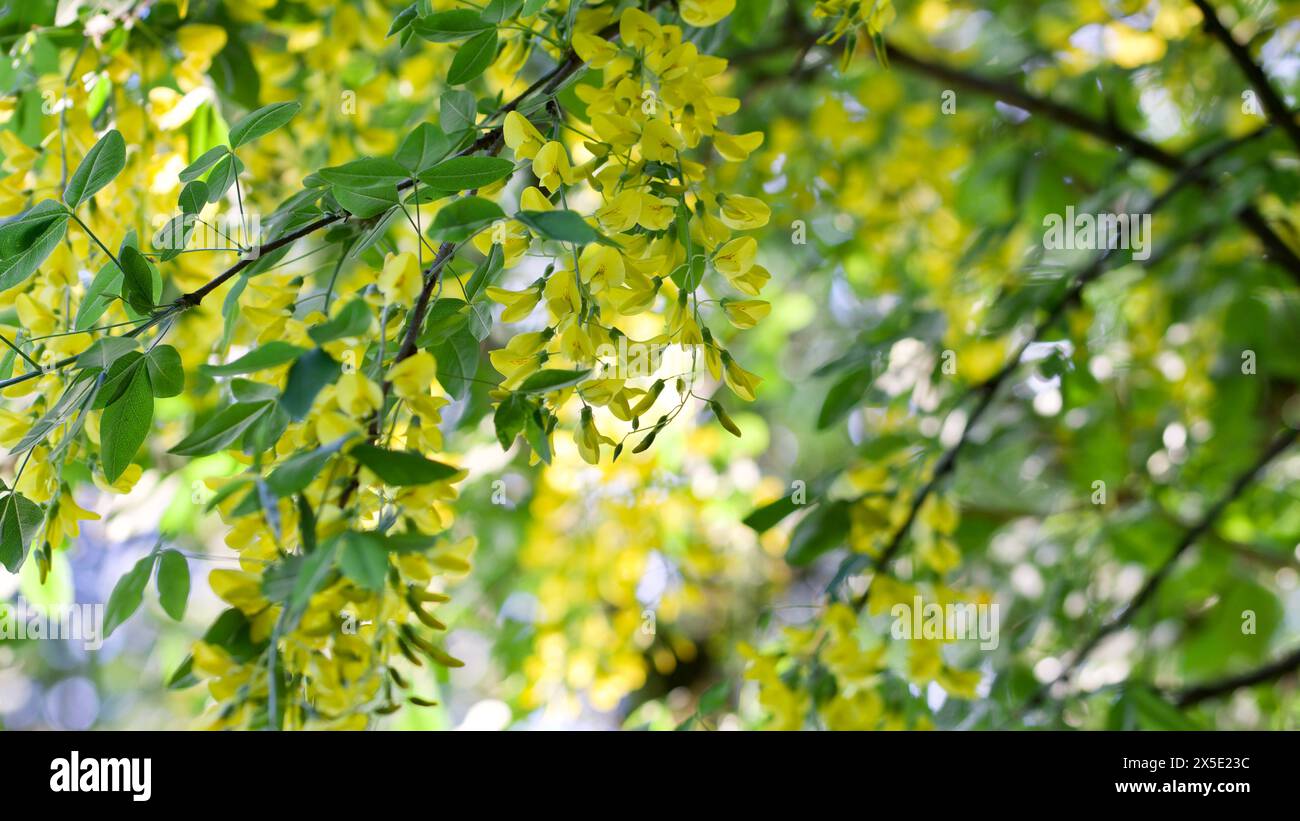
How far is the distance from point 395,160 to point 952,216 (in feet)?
4.17

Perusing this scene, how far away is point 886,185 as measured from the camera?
4.48 ft

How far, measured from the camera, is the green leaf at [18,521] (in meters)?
0.50

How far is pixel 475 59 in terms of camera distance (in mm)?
513

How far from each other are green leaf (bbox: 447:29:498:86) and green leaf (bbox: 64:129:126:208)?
0.59 feet

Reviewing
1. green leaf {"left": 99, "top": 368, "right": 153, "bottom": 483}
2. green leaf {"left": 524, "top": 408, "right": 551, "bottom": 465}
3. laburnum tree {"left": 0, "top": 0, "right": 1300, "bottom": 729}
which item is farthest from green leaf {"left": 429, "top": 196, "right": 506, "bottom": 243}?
green leaf {"left": 99, "top": 368, "right": 153, "bottom": 483}

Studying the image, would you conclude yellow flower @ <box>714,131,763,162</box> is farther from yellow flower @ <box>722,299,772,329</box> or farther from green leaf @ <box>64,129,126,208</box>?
green leaf @ <box>64,129,126,208</box>

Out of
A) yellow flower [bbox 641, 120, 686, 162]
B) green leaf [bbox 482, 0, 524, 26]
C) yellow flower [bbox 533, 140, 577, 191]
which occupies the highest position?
green leaf [bbox 482, 0, 524, 26]

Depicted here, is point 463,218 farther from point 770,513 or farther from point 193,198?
point 770,513

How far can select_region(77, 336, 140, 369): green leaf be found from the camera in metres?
0.46

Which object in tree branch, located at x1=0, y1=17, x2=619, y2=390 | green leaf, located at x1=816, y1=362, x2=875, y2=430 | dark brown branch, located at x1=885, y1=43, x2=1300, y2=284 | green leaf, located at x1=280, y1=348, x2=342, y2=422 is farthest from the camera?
dark brown branch, located at x1=885, y1=43, x2=1300, y2=284

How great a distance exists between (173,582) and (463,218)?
0.94 feet

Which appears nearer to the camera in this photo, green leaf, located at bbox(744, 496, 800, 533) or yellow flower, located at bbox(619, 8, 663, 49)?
yellow flower, located at bbox(619, 8, 663, 49)
